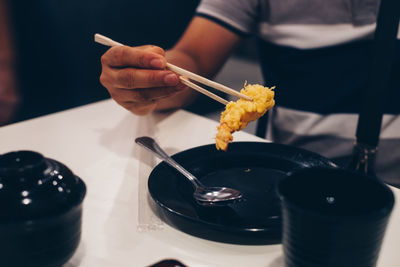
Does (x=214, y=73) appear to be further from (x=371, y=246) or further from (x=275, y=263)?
(x=371, y=246)

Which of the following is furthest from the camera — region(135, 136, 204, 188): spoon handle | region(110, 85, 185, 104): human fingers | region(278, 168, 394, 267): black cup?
region(110, 85, 185, 104): human fingers

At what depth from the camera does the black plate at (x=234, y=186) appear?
0.71 meters

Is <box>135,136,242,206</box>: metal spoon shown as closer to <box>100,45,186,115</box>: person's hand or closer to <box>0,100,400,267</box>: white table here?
<box>0,100,400,267</box>: white table

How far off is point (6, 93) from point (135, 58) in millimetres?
1116

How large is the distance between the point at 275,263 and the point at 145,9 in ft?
9.50

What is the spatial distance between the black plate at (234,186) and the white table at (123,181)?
3 centimetres

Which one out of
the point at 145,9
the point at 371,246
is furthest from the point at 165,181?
the point at 145,9

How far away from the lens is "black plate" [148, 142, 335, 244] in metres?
0.71

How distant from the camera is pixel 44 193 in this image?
0.56 m

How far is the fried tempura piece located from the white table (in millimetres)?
204

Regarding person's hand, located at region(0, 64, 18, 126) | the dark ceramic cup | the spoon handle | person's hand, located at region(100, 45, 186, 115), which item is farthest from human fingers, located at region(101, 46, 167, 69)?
person's hand, located at region(0, 64, 18, 126)

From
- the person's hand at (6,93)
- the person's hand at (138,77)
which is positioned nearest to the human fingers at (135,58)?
the person's hand at (138,77)

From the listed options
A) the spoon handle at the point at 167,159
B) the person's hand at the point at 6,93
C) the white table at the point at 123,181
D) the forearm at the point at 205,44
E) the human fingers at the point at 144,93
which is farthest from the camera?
the person's hand at the point at 6,93

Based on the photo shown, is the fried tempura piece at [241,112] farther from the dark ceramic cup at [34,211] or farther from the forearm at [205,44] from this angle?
the forearm at [205,44]
